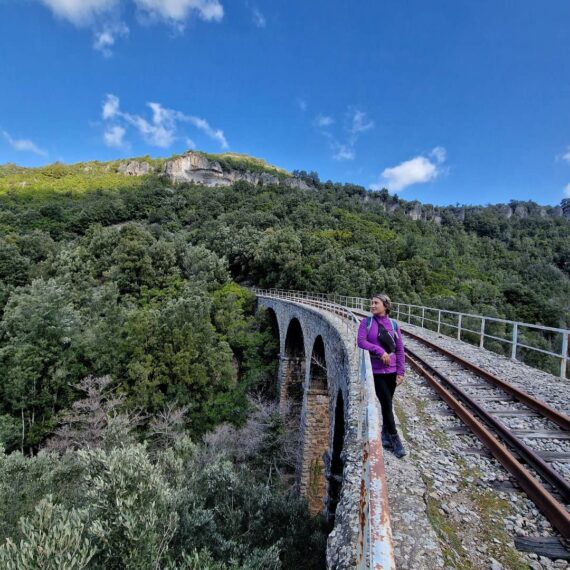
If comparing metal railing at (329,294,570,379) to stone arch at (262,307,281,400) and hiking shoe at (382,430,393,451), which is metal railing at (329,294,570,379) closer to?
hiking shoe at (382,430,393,451)

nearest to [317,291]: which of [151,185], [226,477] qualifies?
[226,477]

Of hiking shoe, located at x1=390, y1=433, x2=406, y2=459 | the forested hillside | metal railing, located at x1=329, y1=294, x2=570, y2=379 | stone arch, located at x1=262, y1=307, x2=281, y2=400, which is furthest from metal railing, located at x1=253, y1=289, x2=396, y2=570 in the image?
stone arch, located at x1=262, y1=307, x2=281, y2=400

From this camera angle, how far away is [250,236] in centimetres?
4209

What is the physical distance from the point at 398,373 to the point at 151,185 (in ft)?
275

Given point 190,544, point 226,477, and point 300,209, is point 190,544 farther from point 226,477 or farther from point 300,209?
point 300,209

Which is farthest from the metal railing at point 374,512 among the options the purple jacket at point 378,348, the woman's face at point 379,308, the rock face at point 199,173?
the rock face at point 199,173

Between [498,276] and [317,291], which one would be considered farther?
[498,276]

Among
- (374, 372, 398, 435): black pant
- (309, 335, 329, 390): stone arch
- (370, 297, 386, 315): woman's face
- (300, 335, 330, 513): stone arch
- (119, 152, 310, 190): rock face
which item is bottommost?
(300, 335, 330, 513): stone arch

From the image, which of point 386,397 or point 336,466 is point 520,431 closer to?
point 386,397

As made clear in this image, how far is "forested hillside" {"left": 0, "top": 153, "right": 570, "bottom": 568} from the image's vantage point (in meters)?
4.44

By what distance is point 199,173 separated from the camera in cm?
9712

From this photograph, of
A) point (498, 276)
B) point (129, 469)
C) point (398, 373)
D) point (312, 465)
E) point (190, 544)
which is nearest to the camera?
point (398, 373)

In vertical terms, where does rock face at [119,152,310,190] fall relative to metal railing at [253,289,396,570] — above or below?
above

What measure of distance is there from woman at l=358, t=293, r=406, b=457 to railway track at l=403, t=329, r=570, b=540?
101cm
